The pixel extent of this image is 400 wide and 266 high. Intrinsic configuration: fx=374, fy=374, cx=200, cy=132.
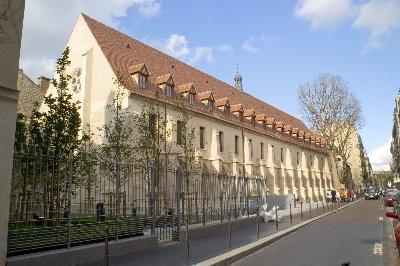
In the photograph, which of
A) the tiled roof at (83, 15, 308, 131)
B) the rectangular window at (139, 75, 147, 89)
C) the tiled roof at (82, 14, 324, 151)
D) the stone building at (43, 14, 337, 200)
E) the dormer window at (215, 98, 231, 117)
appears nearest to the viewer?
the stone building at (43, 14, 337, 200)

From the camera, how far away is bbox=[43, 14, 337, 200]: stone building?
2911cm

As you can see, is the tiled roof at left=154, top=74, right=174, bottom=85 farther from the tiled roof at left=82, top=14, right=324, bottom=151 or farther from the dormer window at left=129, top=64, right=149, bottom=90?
the dormer window at left=129, top=64, right=149, bottom=90

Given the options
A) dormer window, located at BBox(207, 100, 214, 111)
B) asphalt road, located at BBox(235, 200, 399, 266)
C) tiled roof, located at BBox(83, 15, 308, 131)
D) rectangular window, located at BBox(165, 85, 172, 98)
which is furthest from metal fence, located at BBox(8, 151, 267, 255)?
dormer window, located at BBox(207, 100, 214, 111)

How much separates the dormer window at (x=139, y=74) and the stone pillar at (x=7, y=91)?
2106cm

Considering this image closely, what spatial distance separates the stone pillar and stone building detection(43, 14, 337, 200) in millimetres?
17219

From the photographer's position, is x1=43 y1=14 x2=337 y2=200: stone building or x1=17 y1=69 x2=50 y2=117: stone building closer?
x1=43 y1=14 x2=337 y2=200: stone building

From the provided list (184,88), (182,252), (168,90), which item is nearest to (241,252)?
(182,252)

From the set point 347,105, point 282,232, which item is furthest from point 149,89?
point 347,105

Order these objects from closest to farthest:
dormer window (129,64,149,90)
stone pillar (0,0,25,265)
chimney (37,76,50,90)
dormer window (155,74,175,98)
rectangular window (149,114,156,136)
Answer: stone pillar (0,0,25,265), rectangular window (149,114,156,136), dormer window (129,64,149,90), dormer window (155,74,175,98), chimney (37,76,50,90)

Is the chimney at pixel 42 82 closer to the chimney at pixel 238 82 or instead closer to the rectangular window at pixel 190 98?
the rectangular window at pixel 190 98

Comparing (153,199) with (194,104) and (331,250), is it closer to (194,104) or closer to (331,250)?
(331,250)

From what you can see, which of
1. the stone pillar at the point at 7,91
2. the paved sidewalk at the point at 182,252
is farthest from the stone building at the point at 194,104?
the stone pillar at the point at 7,91

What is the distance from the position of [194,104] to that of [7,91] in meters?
27.8

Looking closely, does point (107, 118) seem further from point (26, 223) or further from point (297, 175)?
point (297, 175)
